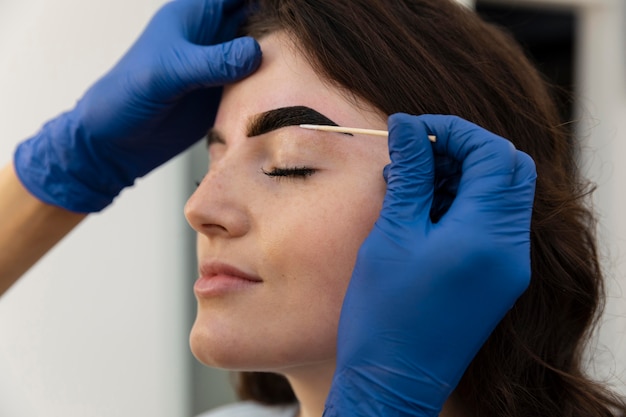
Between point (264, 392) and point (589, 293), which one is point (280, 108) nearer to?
point (589, 293)

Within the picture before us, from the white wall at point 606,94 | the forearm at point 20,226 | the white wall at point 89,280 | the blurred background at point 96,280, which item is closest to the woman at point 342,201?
the forearm at point 20,226

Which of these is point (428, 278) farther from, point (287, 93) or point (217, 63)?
point (217, 63)

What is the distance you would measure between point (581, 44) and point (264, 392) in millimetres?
2049

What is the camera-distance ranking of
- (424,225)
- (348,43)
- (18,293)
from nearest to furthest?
(424,225), (348,43), (18,293)

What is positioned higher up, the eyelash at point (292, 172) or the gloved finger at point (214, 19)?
the gloved finger at point (214, 19)

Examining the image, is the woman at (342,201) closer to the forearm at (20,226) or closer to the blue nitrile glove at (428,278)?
the blue nitrile glove at (428,278)

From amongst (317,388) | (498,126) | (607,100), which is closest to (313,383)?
(317,388)

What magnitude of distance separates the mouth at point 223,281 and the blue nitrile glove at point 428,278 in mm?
195

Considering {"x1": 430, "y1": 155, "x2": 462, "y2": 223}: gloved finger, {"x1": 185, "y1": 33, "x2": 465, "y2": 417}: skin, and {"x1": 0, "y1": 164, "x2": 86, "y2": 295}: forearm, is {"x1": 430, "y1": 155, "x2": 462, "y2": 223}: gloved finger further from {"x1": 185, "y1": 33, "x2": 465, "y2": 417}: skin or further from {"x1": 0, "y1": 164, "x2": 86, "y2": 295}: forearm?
{"x1": 0, "y1": 164, "x2": 86, "y2": 295}: forearm

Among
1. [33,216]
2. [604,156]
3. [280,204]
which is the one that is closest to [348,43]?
[280,204]

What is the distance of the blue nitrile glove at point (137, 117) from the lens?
1476 mm

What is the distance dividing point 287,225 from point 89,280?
45.8 inches

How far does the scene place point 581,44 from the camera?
306 cm

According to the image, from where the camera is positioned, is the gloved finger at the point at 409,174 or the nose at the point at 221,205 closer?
the gloved finger at the point at 409,174
